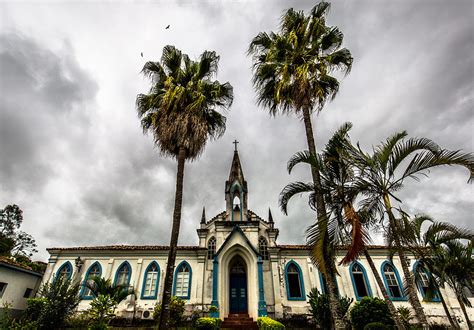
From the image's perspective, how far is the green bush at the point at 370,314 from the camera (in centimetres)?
1252

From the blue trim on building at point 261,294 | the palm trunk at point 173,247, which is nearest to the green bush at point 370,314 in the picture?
the blue trim on building at point 261,294

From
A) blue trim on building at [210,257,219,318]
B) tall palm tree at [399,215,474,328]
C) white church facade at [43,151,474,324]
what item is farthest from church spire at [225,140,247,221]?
tall palm tree at [399,215,474,328]

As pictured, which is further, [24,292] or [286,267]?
[286,267]

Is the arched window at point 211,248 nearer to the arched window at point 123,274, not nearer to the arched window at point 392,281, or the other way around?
the arched window at point 123,274

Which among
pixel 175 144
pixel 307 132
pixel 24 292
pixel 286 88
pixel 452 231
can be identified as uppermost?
pixel 286 88

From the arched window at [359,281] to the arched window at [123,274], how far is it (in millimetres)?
17083

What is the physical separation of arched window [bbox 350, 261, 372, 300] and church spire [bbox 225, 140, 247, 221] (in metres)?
9.40

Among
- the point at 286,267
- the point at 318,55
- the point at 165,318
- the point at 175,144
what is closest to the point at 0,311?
the point at 165,318

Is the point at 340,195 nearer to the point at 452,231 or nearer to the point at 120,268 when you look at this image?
the point at 452,231

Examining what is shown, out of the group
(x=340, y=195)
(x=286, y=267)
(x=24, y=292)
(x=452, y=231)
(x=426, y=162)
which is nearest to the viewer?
(x=426, y=162)

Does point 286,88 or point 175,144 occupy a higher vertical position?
point 286,88

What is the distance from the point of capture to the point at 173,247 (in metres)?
10.5

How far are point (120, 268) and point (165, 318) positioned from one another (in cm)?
1225

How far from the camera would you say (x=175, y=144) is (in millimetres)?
12828
